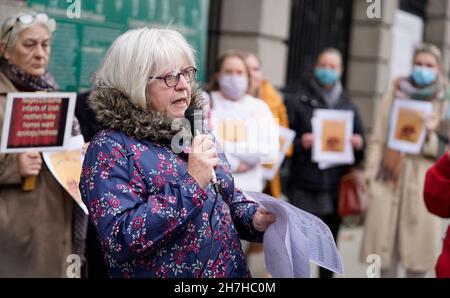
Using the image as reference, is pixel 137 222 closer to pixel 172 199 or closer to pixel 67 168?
pixel 172 199

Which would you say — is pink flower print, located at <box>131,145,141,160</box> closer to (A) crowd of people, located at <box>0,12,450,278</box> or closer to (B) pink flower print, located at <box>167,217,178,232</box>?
(A) crowd of people, located at <box>0,12,450,278</box>

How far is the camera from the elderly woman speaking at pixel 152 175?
2.41 metres

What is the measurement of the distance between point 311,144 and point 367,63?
5448 millimetres

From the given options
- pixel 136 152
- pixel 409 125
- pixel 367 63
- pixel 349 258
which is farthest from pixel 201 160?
pixel 367 63

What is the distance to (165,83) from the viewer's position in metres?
2.56

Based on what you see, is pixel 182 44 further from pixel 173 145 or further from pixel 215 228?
pixel 215 228

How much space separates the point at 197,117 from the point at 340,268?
A: 27.6 inches

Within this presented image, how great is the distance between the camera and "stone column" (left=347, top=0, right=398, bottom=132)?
11.3 meters

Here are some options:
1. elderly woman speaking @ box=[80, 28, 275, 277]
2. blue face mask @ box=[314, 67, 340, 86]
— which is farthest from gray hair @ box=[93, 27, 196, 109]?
blue face mask @ box=[314, 67, 340, 86]

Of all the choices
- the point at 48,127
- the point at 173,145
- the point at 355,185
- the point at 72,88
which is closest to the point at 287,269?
the point at 173,145

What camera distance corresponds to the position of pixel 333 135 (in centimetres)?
627

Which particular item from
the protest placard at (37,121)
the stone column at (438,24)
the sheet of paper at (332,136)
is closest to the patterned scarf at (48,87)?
the protest placard at (37,121)

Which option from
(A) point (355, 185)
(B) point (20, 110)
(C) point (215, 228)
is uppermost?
(B) point (20, 110)

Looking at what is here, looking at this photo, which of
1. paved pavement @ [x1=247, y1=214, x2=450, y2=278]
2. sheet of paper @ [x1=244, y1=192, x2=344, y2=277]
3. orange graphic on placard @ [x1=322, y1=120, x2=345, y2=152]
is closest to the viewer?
sheet of paper @ [x1=244, y1=192, x2=344, y2=277]
